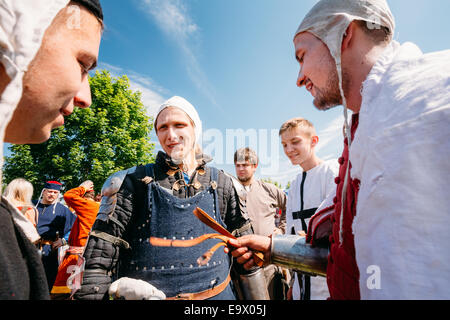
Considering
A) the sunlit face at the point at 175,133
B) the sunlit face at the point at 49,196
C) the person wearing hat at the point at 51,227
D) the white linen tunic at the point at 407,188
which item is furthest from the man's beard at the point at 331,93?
the sunlit face at the point at 49,196

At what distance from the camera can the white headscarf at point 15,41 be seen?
28.5 inches

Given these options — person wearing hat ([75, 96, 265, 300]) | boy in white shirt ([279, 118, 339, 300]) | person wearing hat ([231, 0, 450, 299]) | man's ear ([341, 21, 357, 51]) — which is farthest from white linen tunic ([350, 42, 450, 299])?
boy in white shirt ([279, 118, 339, 300])

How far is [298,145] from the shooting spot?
3891 mm

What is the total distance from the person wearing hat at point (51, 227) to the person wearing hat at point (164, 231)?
16.3 ft

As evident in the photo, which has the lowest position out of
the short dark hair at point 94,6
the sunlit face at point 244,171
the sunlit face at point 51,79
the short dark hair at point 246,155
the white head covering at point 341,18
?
the sunlit face at point 51,79

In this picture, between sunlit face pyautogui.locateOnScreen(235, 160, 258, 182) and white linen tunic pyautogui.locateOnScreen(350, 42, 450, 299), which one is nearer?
white linen tunic pyautogui.locateOnScreen(350, 42, 450, 299)

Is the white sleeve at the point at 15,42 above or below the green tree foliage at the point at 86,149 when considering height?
below

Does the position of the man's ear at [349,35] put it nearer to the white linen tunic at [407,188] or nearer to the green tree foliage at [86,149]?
the white linen tunic at [407,188]

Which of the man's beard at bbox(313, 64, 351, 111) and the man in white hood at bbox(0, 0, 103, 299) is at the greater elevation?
the man's beard at bbox(313, 64, 351, 111)

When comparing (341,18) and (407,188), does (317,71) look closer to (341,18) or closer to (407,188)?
(341,18)

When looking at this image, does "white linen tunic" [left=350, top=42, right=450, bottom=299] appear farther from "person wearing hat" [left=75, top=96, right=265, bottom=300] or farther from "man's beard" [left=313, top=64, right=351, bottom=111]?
"person wearing hat" [left=75, top=96, right=265, bottom=300]

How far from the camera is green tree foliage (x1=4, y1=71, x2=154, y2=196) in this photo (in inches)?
564

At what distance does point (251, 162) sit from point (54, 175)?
14.6 meters

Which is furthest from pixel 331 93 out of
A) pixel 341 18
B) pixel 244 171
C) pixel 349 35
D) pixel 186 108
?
pixel 244 171
